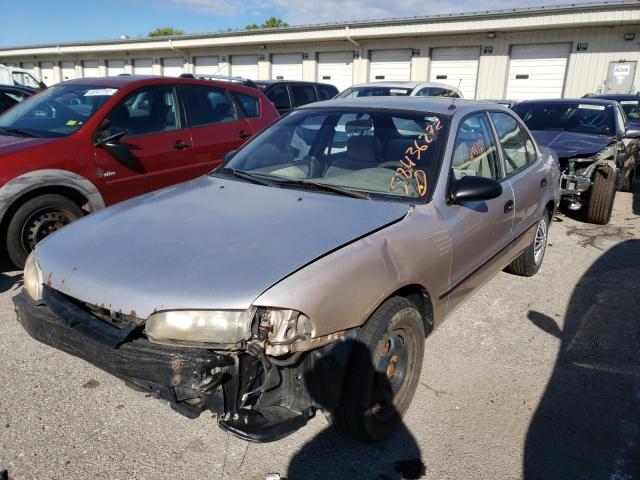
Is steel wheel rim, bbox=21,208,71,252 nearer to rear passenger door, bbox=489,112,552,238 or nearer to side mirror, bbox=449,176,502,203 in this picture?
side mirror, bbox=449,176,502,203

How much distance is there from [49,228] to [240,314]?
328 cm

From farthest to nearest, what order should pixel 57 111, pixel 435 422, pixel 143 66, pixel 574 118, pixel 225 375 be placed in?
pixel 143 66, pixel 574 118, pixel 57 111, pixel 435 422, pixel 225 375

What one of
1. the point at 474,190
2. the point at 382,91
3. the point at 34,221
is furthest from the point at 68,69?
the point at 474,190

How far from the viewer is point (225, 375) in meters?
1.93

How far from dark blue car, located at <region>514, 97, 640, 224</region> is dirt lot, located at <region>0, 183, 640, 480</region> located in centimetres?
284

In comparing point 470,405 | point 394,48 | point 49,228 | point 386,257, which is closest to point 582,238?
point 470,405

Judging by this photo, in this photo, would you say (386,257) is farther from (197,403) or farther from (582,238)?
(582,238)

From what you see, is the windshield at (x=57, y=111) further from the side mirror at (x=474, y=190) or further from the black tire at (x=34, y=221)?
the side mirror at (x=474, y=190)

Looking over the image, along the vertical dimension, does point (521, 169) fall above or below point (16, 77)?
below

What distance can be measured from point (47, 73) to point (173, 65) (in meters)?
15.0

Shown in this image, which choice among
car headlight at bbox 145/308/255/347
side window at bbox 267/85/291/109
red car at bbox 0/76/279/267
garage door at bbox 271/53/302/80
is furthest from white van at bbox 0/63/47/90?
car headlight at bbox 145/308/255/347

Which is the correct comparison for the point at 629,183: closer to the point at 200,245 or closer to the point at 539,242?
the point at 539,242

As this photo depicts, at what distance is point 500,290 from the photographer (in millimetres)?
4457

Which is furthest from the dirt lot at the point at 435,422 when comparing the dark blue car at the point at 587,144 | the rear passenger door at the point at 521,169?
the dark blue car at the point at 587,144
